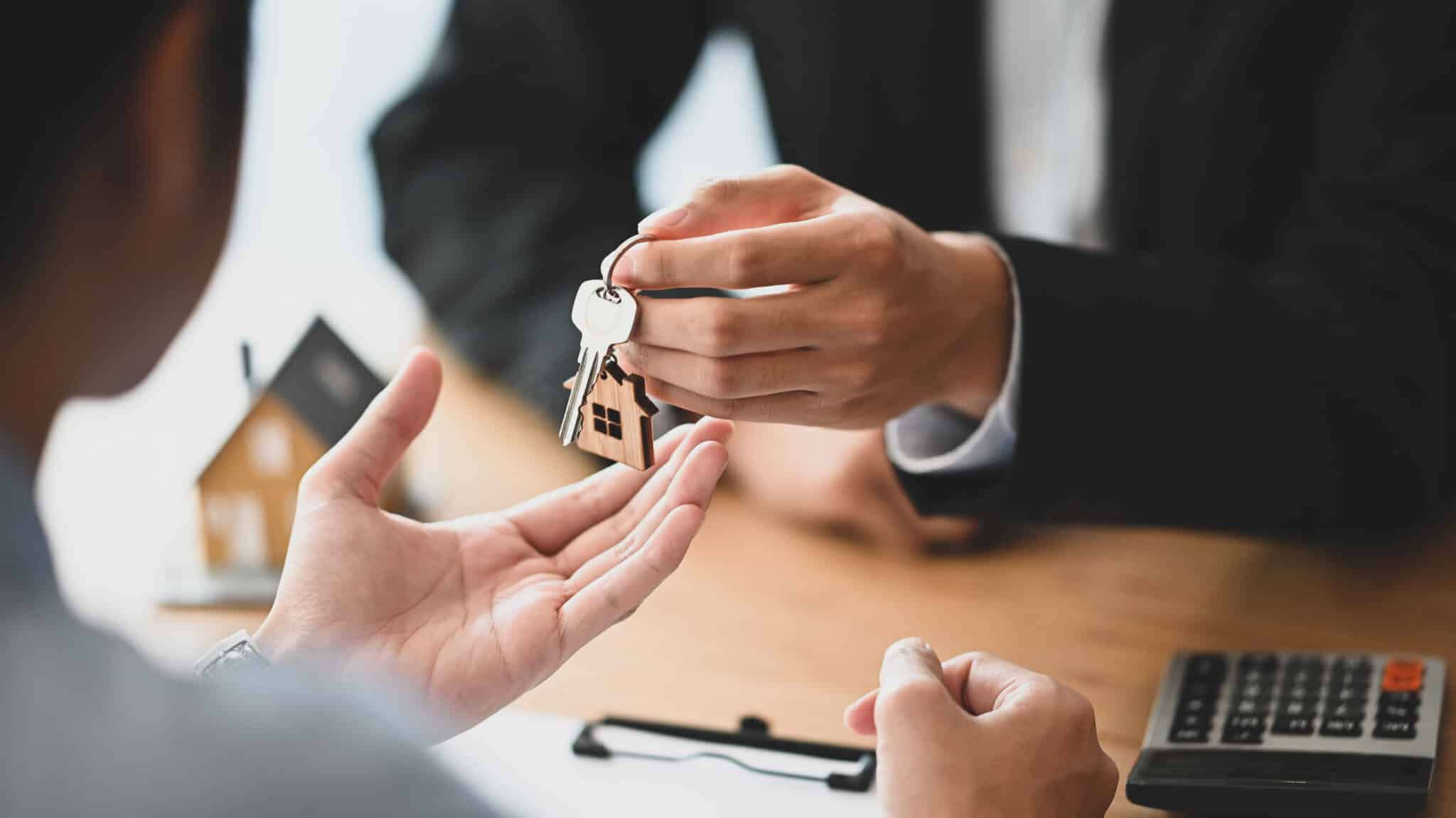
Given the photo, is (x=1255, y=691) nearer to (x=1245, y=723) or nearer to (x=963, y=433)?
(x=1245, y=723)

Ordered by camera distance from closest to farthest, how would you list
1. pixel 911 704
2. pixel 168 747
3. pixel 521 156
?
pixel 168 747 → pixel 911 704 → pixel 521 156

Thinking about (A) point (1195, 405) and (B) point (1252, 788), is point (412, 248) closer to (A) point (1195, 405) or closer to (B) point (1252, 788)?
(A) point (1195, 405)

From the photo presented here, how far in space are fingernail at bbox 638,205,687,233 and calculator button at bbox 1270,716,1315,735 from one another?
0.39 m

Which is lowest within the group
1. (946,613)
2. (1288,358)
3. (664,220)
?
(946,613)

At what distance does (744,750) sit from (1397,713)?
335 millimetres

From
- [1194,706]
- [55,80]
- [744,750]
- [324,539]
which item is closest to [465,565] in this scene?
[324,539]

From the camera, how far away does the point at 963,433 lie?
89 centimetres

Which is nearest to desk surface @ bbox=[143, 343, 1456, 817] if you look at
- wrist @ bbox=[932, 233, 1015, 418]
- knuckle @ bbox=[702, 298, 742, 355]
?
wrist @ bbox=[932, 233, 1015, 418]

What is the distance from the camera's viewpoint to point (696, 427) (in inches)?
25.1

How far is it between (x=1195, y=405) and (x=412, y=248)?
780mm

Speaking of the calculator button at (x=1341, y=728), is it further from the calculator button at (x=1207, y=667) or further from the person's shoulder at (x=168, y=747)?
the person's shoulder at (x=168, y=747)

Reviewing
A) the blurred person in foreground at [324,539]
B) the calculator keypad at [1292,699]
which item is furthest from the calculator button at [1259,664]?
the blurred person in foreground at [324,539]

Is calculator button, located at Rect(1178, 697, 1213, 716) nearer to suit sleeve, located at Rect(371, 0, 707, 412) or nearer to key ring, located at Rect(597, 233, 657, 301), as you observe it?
key ring, located at Rect(597, 233, 657, 301)

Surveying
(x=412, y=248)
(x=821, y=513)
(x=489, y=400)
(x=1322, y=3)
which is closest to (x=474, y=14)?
(x=412, y=248)
